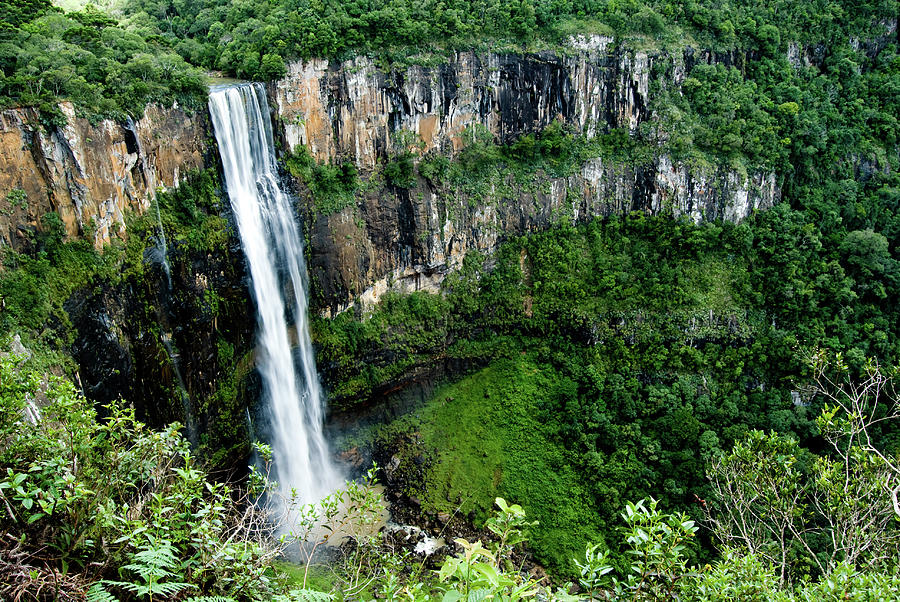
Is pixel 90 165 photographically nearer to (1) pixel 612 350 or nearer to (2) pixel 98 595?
(2) pixel 98 595

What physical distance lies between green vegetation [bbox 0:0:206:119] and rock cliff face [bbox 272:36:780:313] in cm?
371

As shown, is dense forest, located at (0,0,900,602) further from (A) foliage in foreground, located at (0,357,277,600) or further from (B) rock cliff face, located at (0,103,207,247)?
(A) foliage in foreground, located at (0,357,277,600)

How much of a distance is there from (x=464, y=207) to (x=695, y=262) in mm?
10230

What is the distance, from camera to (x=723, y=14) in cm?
2791

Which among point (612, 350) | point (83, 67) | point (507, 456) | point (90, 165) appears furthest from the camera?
point (612, 350)

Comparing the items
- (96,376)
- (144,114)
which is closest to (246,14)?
(144,114)

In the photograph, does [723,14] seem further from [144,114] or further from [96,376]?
[96,376]

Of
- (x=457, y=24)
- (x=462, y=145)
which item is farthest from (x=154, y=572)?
(x=457, y=24)

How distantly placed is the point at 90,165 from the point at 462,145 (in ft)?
46.5

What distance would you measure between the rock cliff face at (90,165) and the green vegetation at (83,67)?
356mm

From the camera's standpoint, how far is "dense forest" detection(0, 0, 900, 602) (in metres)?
16.5

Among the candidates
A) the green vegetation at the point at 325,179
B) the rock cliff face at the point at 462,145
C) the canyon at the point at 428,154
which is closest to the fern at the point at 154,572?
the canyon at the point at 428,154

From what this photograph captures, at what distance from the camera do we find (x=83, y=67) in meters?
15.7

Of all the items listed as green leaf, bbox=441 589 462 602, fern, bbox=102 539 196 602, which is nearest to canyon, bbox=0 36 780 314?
fern, bbox=102 539 196 602
